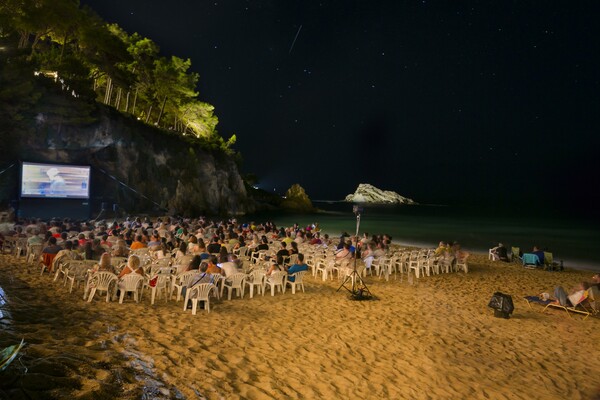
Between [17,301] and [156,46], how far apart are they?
42084mm

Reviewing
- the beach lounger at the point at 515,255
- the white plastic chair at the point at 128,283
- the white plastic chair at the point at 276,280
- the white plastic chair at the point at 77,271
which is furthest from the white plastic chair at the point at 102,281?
the beach lounger at the point at 515,255

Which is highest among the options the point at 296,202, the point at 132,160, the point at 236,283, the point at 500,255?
the point at 132,160

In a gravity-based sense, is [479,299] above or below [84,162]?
below

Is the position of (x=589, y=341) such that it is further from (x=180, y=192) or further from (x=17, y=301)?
(x=180, y=192)

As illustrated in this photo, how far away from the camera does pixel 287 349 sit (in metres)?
5.77

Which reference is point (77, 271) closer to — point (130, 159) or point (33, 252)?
point (33, 252)

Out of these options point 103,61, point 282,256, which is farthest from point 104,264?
point 103,61

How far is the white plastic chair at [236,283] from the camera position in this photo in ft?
28.3

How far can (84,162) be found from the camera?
30500mm

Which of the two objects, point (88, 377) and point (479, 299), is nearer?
point (88, 377)

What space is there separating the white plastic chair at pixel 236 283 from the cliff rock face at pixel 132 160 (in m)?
26.2

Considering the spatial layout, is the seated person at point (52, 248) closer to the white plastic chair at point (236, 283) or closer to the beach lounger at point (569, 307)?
the white plastic chair at point (236, 283)

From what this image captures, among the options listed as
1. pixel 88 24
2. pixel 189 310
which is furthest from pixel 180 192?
pixel 189 310

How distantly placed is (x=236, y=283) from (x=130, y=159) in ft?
95.7
